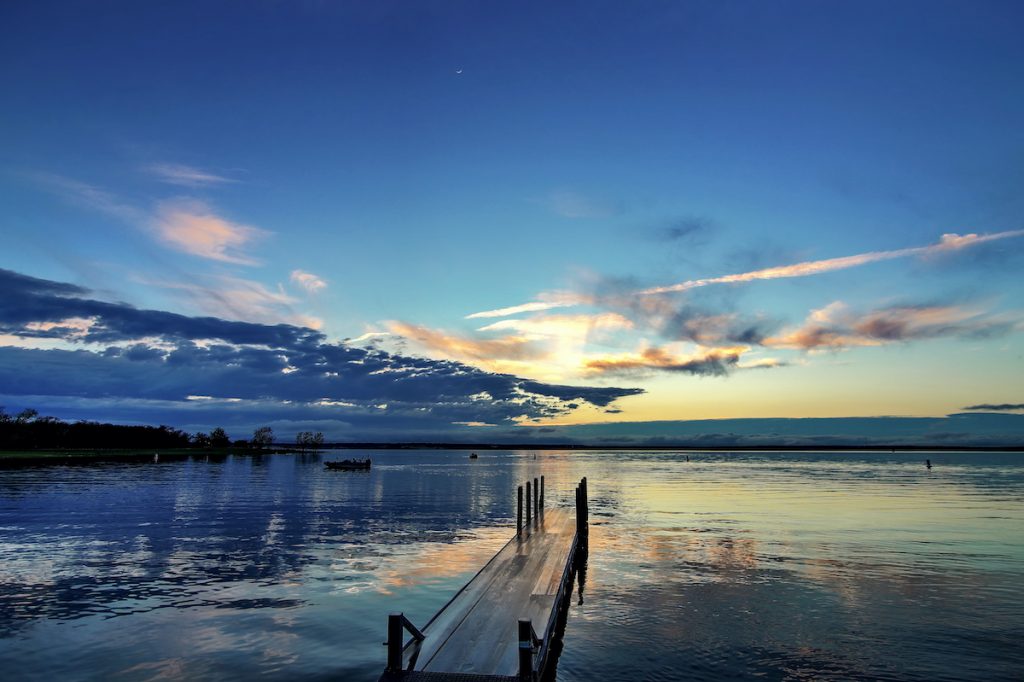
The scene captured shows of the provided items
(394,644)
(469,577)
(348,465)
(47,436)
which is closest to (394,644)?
(394,644)

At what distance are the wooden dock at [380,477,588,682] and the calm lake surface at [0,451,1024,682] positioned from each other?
54.0 inches

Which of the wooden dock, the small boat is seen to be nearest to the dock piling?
the wooden dock

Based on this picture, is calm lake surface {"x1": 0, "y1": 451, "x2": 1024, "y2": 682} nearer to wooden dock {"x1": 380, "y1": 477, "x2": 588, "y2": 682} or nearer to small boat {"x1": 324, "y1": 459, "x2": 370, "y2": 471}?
wooden dock {"x1": 380, "y1": 477, "x2": 588, "y2": 682}

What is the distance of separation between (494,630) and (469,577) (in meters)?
11.0

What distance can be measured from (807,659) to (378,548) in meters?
21.8

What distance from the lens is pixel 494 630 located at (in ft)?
50.9

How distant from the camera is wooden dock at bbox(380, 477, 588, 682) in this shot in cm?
1230

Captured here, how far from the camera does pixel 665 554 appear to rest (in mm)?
31875

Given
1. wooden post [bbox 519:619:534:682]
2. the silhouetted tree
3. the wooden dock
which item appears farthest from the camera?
the silhouetted tree

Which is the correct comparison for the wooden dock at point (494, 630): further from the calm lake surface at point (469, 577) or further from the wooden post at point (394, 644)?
the calm lake surface at point (469, 577)

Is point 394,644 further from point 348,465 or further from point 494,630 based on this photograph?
point 348,465

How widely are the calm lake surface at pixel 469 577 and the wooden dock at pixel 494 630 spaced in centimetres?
137

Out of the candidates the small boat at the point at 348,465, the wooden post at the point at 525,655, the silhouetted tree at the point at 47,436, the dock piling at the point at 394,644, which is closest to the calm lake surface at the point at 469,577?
the dock piling at the point at 394,644

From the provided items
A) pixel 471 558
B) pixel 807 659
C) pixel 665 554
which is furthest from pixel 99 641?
pixel 665 554
